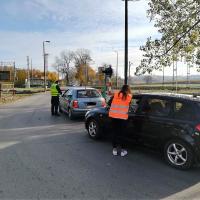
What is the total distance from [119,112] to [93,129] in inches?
83.1

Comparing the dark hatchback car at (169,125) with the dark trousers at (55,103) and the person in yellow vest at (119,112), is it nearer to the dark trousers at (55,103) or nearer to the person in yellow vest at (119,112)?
the person in yellow vest at (119,112)

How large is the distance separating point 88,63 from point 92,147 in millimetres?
90071

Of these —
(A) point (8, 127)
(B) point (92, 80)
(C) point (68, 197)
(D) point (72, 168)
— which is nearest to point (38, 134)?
(A) point (8, 127)

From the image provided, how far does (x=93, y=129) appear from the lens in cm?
824

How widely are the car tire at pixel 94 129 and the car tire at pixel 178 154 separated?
8.61 feet

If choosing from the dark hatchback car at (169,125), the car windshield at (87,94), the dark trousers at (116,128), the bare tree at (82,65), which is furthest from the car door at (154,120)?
the bare tree at (82,65)

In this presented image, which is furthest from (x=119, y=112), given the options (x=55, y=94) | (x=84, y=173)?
(x=55, y=94)

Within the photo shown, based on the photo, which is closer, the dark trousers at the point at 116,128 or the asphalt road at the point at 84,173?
the asphalt road at the point at 84,173

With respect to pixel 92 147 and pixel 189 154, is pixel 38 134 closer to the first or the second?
pixel 92 147

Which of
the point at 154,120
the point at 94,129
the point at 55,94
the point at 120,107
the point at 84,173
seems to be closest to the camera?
the point at 84,173

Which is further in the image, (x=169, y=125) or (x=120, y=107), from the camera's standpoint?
(x=120, y=107)

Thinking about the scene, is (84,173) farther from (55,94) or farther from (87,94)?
(55,94)

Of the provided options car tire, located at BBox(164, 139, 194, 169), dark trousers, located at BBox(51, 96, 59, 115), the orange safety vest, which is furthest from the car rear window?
dark trousers, located at BBox(51, 96, 59, 115)

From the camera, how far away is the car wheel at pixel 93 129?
804cm
